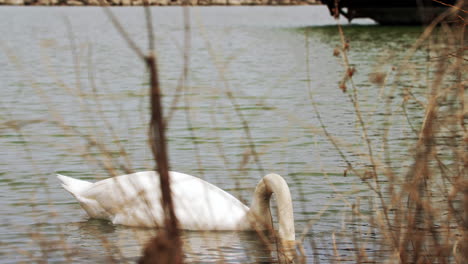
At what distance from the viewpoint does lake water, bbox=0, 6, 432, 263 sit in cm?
335

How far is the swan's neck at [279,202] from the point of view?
5.60 meters

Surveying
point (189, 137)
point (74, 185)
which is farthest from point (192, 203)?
point (189, 137)

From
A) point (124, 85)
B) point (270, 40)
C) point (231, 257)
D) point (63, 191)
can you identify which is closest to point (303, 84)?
point (124, 85)

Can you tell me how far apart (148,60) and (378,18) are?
37.9 metres

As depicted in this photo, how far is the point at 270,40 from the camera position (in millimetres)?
30094

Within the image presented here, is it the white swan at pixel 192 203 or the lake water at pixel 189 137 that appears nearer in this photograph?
the lake water at pixel 189 137

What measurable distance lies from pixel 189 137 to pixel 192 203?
14.5 ft

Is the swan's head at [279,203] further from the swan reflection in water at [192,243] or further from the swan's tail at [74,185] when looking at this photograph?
the swan's tail at [74,185]

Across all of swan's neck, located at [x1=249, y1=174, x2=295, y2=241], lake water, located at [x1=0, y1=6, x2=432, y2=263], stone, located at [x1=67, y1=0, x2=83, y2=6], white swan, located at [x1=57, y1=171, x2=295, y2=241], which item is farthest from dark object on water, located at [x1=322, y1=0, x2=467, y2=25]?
stone, located at [x1=67, y1=0, x2=83, y2=6]

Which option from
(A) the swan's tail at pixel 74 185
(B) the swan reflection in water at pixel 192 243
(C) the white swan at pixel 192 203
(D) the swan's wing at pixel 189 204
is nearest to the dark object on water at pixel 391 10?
(A) the swan's tail at pixel 74 185

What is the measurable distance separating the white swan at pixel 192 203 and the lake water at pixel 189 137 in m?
0.10

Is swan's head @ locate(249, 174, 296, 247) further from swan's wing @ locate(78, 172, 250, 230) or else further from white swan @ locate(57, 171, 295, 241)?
swan's wing @ locate(78, 172, 250, 230)

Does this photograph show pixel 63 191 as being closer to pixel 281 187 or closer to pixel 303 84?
pixel 281 187

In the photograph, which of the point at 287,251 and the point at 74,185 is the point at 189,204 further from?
the point at 287,251
